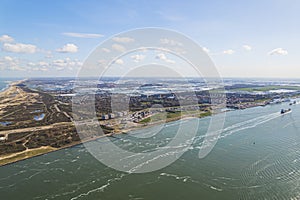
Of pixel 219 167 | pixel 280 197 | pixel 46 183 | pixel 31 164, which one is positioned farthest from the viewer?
pixel 31 164

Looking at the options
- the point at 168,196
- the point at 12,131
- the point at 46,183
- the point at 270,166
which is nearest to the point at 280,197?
the point at 270,166

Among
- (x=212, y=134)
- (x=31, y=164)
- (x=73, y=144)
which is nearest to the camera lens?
(x=31, y=164)

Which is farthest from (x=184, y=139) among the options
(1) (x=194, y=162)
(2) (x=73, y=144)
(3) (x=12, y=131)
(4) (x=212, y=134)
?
(3) (x=12, y=131)

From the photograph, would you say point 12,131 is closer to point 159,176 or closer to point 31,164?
point 31,164

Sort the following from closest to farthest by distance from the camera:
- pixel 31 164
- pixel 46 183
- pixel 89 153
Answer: pixel 46 183 < pixel 31 164 < pixel 89 153

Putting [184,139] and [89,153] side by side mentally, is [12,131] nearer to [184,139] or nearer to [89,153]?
[89,153]

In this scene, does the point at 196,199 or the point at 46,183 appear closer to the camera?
the point at 196,199
